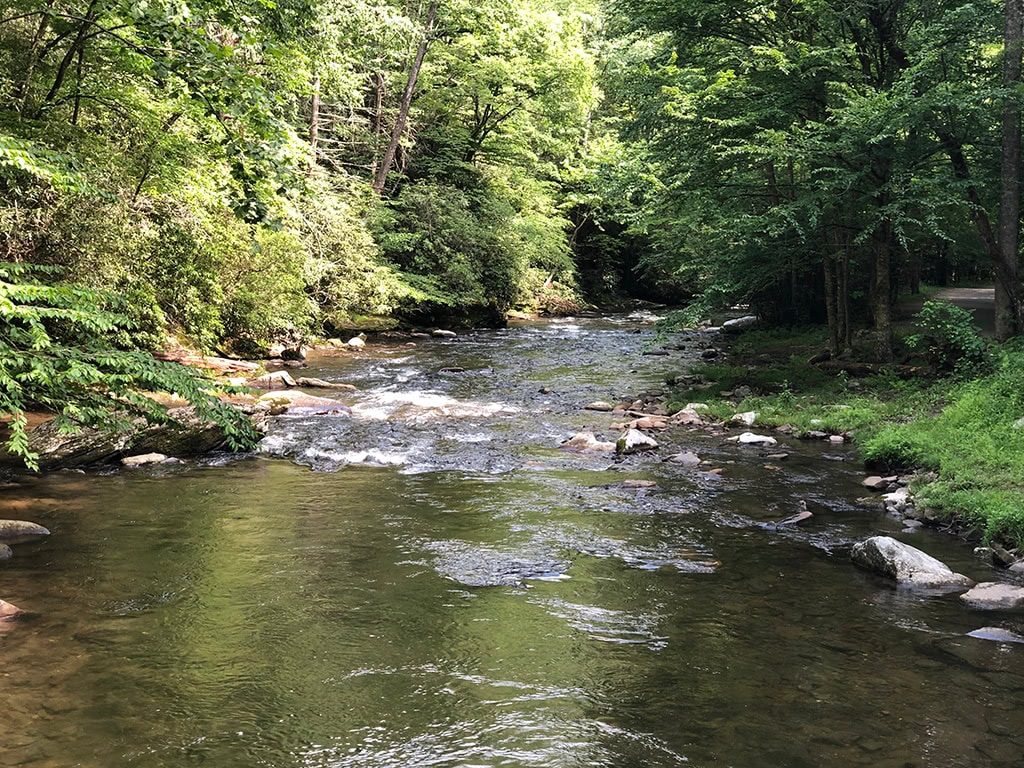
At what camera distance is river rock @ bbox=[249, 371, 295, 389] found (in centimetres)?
1571

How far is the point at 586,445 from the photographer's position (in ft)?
37.8

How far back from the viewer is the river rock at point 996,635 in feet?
17.7

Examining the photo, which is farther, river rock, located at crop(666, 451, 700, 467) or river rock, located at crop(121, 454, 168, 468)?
river rock, located at crop(666, 451, 700, 467)

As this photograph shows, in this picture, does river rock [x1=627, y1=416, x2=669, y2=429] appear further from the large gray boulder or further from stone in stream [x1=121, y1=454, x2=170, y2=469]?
stone in stream [x1=121, y1=454, x2=170, y2=469]

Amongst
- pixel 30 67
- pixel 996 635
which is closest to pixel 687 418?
pixel 996 635

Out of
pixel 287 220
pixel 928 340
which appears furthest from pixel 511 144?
pixel 928 340

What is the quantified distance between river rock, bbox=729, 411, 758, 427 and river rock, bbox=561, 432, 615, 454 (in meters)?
2.70

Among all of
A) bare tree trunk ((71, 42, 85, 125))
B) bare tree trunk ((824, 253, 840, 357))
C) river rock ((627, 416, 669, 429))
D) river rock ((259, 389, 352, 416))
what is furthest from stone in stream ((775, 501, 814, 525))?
bare tree trunk ((71, 42, 85, 125))

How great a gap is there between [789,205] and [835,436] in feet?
14.5

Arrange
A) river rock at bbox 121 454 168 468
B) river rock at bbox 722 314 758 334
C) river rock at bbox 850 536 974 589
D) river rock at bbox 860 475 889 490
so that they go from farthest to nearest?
river rock at bbox 722 314 758 334 → river rock at bbox 121 454 168 468 → river rock at bbox 860 475 889 490 → river rock at bbox 850 536 974 589

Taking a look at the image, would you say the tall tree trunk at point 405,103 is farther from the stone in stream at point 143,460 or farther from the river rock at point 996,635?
the river rock at point 996,635

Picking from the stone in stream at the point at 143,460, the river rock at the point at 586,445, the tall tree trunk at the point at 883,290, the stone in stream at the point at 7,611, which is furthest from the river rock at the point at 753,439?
the stone in stream at the point at 7,611

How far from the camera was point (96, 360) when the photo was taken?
7066 mm

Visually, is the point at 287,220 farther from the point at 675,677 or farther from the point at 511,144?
the point at 675,677
